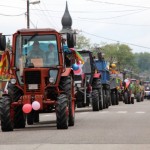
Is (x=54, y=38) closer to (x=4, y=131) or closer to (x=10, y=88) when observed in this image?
(x=10, y=88)

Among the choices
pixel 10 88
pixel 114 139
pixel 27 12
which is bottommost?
pixel 114 139

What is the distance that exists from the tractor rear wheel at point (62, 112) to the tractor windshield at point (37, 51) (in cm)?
131

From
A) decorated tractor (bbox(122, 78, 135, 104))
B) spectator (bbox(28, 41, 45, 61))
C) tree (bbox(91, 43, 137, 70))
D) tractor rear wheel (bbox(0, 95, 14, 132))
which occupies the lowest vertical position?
tractor rear wheel (bbox(0, 95, 14, 132))

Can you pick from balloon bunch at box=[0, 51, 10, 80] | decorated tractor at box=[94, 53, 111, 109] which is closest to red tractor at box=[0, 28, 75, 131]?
balloon bunch at box=[0, 51, 10, 80]

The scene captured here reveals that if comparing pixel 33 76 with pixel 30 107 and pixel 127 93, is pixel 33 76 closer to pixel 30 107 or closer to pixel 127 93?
pixel 30 107

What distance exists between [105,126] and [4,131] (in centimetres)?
310

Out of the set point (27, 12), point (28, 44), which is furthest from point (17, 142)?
point (27, 12)

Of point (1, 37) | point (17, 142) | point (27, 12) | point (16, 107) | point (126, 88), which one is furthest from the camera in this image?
point (27, 12)

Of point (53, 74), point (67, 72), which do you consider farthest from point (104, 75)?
point (53, 74)

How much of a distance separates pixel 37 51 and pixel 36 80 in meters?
0.99

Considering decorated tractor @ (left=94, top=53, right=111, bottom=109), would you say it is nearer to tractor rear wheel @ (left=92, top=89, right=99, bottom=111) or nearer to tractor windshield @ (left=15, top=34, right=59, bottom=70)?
tractor rear wheel @ (left=92, top=89, right=99, bottom=111)

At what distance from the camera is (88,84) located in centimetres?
2912

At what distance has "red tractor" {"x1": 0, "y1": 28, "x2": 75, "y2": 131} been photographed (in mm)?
17406

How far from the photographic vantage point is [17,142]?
13922mm
